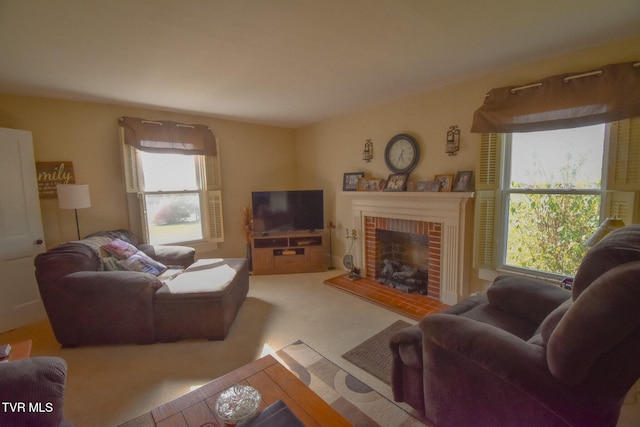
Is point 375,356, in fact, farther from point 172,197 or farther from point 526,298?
point 172,197

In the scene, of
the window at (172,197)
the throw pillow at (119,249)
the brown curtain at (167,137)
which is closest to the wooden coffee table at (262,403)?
the throw pillow at (119,249)

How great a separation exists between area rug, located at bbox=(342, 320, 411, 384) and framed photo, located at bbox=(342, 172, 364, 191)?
2.11 m

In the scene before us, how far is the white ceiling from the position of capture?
5.32 feet

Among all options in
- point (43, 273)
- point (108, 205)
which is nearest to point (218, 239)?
point (108, 205)

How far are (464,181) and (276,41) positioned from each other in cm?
220

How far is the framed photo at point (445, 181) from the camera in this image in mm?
2984

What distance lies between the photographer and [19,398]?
969mm

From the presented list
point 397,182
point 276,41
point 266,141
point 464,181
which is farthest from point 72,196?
point 464,181

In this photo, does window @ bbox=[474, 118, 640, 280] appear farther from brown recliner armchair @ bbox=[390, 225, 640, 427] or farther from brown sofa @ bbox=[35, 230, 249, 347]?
brown sofa @ bbox=[35, 230, 249, 347]

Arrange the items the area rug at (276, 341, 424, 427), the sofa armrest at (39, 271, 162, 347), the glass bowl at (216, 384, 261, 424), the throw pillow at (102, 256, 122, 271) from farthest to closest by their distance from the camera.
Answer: the throw pillow at (102, 256, 122, 271) < the sofa armrest at (39, 271, 162, 347) < the area rug at (276, 341, 424, 427) < the glass bowl at (216, 384, 261, 424)

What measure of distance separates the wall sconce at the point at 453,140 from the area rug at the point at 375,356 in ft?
6.46

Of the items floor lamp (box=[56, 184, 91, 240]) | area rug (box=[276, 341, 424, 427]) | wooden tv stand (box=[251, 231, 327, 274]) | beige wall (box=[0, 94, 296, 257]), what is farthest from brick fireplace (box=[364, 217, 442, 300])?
floor lamp (box=[56, 184, 91, 240])

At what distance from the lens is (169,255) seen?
3.34 metres

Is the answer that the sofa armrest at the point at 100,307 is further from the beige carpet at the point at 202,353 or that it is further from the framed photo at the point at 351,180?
the framed photo at the point at 351,180
